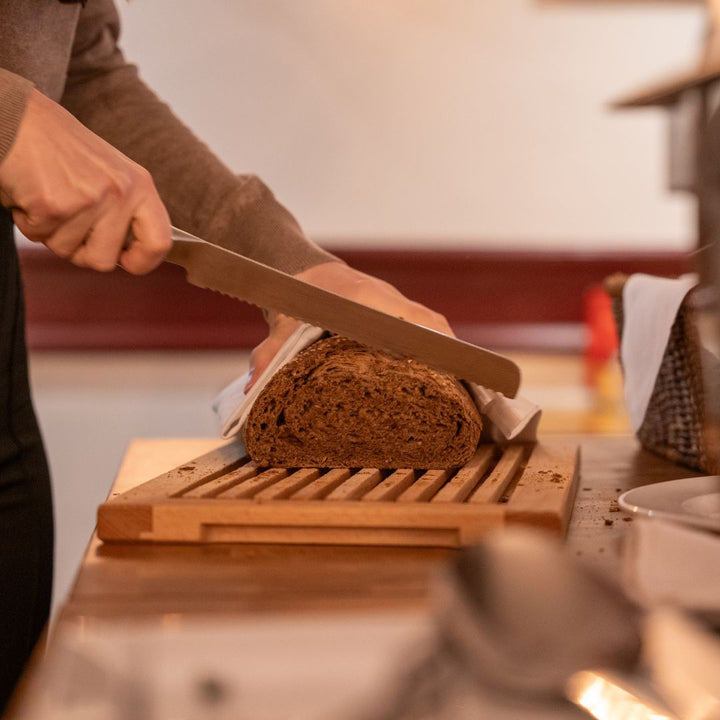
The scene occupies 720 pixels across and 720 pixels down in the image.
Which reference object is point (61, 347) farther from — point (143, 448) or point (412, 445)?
point (412, 445)

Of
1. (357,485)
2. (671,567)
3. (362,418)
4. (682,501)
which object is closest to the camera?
(671,567)

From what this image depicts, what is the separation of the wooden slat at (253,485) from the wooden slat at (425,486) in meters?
0.11

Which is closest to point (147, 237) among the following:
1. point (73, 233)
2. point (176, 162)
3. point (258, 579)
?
point (73, 233)

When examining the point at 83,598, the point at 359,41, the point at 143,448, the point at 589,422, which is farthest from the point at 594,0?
the point at 83,598

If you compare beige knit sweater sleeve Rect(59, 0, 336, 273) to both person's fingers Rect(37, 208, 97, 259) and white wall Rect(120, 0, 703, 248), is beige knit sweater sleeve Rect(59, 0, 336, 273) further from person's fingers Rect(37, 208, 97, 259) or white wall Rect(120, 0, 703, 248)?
white wall Rect(120, 0, 703, 248)

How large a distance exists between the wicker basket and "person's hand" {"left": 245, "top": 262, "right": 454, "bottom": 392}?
0.21m

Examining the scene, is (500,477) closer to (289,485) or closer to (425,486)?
(425,486)

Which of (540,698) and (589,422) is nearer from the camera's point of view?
(540,698)

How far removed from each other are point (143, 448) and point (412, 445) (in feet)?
1.01

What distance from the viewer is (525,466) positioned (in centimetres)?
88

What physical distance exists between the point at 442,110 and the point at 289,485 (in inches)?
71.8

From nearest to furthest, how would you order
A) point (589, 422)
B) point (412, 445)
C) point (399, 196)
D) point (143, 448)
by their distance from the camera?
point (412, 445)
point (143, 448)
point (589, 422)
point (399, 196)

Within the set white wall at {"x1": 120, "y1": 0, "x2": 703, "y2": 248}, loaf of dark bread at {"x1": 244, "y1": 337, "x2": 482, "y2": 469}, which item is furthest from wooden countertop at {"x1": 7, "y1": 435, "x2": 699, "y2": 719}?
white wall at {"x1": 120, "y1": 0, "x2": 703, "y2": 248}

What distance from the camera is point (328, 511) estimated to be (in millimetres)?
693
